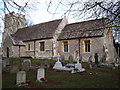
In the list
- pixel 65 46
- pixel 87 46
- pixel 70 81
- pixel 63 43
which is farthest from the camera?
pixel 63 43

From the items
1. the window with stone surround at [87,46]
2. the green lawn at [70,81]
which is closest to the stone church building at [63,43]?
the window with stone surround at [87,46]

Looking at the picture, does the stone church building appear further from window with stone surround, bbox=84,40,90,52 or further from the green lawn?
the green lawn

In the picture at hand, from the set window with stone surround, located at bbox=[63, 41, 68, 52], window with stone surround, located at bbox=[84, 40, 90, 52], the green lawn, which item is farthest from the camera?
window with stone surround, located at bbox=[63, 41, 68, 52]

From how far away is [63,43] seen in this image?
75.5 feet

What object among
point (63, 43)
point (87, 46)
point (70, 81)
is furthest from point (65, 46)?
point (70, 81)

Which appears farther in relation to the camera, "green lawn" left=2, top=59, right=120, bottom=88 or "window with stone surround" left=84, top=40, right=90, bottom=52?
"window with stone surround" left=84, top=40, right=90, bottom=52

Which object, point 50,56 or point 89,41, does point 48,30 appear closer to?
point 50,56

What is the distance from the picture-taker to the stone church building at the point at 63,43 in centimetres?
1880

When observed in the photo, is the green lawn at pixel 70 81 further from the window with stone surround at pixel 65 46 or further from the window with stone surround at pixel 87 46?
the window with stone surround at pixel 65 46

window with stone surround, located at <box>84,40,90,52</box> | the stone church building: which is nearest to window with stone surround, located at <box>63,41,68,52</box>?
the stone church building

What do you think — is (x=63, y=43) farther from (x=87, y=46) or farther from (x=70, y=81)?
(x=70, y=81)

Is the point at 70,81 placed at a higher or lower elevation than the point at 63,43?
lower

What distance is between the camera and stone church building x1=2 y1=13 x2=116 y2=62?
740 inches

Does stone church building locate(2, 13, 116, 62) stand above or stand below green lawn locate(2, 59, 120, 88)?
above
